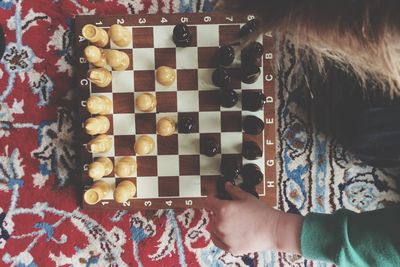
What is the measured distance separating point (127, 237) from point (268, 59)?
65 centimetres

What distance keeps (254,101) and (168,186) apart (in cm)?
33

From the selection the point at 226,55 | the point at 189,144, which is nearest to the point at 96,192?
the point at 189,144

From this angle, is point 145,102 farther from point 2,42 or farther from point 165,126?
point 2,42

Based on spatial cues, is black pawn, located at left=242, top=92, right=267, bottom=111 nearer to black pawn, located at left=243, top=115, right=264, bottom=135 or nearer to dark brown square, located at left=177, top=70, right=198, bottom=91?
black pawn, located at left=243, top=115, right=264, bottom=135

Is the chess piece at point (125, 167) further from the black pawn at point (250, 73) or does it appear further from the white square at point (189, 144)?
the black pawn at point (250, 73)

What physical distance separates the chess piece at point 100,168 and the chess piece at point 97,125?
3.0 inches

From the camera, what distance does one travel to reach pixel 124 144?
1.17 m

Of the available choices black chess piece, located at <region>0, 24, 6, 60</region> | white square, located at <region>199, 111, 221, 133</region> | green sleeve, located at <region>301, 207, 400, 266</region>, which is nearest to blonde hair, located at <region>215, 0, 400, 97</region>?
green sleeve, located at <region>301, 207, 400, 266</region>

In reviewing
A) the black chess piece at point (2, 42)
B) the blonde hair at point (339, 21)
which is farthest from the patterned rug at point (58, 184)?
the blonde hair at point (339, 21)

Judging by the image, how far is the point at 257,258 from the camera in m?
1.26

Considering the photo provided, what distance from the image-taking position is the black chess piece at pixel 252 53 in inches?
43.2

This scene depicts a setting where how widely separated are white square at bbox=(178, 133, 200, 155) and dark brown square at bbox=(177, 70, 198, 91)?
0.42 feet

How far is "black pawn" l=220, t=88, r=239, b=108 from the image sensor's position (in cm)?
111

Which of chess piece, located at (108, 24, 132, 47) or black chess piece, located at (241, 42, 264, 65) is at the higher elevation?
chess piece, located at (108, 24, 132, 47)
